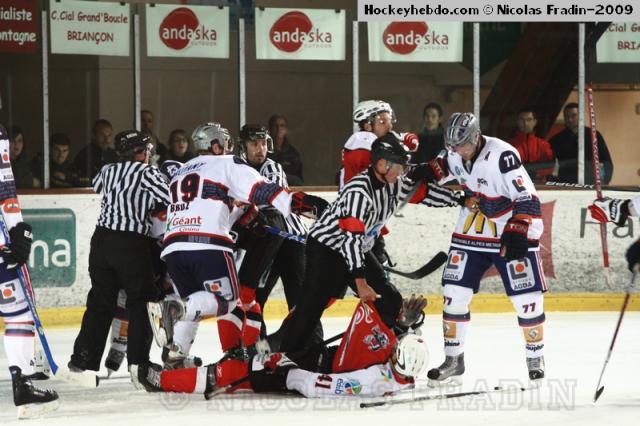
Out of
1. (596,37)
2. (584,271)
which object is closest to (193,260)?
(584,271)

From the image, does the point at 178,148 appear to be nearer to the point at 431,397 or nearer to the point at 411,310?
the point at 411,310

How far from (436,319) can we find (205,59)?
2.52 meters

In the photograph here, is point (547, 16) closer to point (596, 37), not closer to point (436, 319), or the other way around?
point (596, 37)

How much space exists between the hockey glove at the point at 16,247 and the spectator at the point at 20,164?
4.00 metres

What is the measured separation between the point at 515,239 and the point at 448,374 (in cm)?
78

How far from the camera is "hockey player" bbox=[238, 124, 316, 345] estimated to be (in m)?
6.73

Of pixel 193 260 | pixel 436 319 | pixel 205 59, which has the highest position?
pixel 205 59

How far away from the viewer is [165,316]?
5.90m

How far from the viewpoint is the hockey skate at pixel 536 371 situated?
6203mm

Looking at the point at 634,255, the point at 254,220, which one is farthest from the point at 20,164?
the point at 634,255

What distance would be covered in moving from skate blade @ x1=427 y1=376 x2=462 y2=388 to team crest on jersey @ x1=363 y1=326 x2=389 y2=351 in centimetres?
52

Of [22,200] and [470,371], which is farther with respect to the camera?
[22,200]

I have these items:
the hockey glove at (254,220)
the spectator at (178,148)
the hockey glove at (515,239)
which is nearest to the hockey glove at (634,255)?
the hockey glove at (515,239)

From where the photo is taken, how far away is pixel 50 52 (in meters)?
9.34
